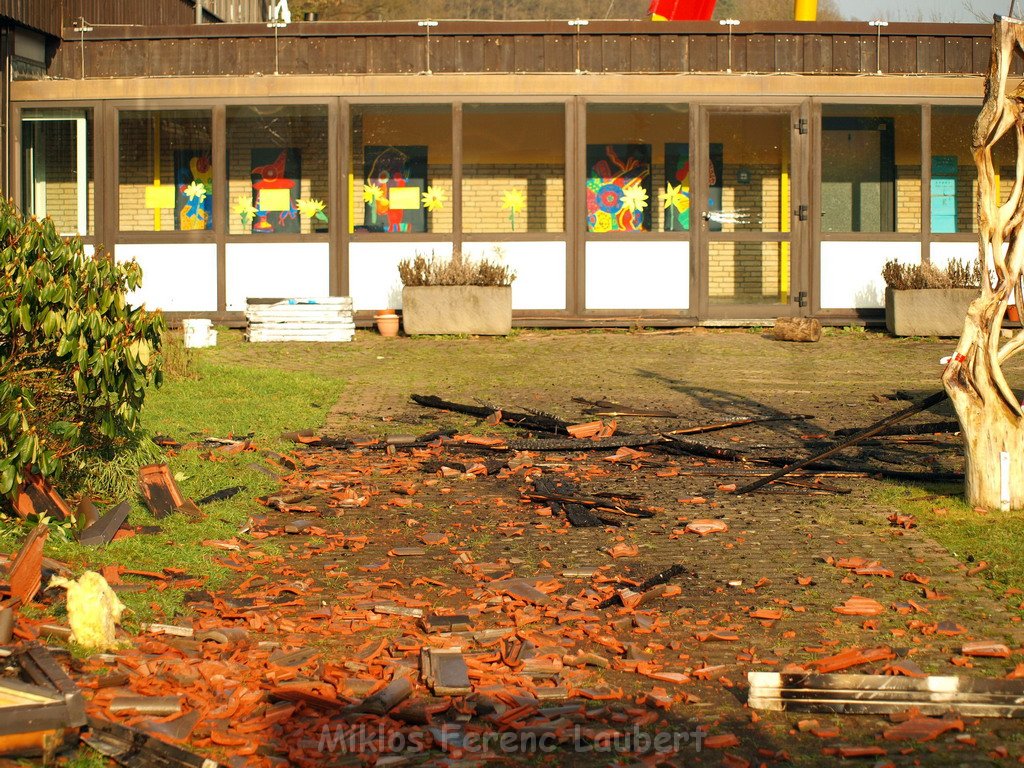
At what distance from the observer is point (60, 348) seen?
21.1ft

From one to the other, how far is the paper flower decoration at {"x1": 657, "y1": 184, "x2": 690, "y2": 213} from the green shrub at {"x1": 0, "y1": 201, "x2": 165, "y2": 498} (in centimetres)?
1222

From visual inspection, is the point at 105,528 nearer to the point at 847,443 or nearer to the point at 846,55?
the point at 847,443

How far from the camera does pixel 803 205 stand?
18.2 meters

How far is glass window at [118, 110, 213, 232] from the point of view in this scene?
59.7ft

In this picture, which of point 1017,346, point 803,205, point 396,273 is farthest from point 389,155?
point 1017,346

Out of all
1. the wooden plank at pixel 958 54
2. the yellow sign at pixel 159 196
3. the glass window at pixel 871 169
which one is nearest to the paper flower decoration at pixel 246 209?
the yellow sign at pixel 159 196

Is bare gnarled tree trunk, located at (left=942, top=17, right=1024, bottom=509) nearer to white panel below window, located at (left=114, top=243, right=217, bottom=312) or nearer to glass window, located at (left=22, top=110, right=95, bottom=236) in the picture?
white panel below window, located at (left=114, top=243, right=217, bottom=312)

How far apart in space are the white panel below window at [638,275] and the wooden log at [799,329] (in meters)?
1.70

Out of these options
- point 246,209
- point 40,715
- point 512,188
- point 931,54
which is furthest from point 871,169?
point 40,715

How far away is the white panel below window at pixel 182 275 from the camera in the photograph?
18.0 m

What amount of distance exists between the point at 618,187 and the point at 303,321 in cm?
504

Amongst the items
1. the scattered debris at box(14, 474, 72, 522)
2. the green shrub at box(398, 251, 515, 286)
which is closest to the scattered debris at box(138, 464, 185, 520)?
the scattered debris at box(14, 474, 72, 522)

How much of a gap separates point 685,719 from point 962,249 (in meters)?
15.4

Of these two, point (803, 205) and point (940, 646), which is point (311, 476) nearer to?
point (940, 646)
